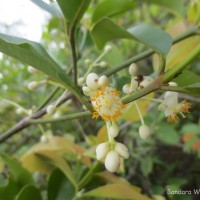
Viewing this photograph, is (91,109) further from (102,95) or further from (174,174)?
(174,174)

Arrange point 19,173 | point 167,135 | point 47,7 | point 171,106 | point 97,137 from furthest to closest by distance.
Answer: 1. point 167,135
2. point 97,137
3. point 19,173
4. point 47,7
5. point 171,106

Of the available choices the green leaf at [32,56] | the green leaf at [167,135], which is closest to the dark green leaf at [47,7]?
the green leaf at [32,56]

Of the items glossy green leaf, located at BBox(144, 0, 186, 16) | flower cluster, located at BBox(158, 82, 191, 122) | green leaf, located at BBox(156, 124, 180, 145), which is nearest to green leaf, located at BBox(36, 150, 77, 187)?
flower cluster, located at BBox(158, 82, 191, 122)

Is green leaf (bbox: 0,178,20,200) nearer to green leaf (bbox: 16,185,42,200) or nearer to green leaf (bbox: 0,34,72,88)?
green leaf (bbox: 16,185,42,200)

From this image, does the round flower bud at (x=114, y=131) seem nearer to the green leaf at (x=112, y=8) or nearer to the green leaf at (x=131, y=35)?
the green leaf at (x=131, y=35)

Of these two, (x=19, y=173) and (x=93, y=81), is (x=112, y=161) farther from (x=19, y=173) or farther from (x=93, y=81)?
(x=19, y=173)

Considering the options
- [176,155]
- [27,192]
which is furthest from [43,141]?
[176,155]

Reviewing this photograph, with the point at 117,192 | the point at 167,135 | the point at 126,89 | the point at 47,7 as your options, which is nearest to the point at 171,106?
the point at 126,89

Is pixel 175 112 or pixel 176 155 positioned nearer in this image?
pixel 175 112
